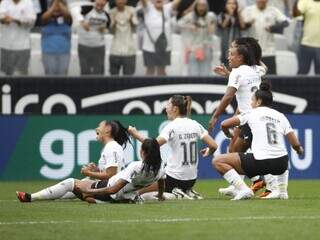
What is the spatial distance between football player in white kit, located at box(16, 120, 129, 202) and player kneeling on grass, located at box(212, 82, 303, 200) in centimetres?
122

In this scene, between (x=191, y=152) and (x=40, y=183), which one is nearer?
(x=191, y=152)

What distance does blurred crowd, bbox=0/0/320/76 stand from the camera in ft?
65.2

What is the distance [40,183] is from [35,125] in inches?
52.2

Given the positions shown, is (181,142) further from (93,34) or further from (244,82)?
(93,34)

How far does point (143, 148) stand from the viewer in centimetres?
1312

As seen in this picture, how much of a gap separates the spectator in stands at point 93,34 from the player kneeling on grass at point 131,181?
6491 mm

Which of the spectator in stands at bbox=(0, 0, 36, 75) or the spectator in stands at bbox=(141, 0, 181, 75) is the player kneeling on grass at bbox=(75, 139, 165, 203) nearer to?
the spectator in stands at bbox=(0, 0, 36, 75)

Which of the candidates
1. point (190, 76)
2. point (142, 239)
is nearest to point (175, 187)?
point (142, 239)

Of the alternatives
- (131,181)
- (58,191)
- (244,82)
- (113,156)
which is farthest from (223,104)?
(58,191)

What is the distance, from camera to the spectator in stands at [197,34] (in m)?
20.2

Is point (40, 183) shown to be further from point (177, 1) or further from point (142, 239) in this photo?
point (142, 239)

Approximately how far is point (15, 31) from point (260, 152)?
708 cm

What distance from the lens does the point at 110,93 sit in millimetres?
20344

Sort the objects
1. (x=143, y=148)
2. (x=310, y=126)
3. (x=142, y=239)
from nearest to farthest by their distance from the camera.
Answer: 1. (x=142, y=239)
2. (x=143, y=148)
3. (x=310, y=126)
